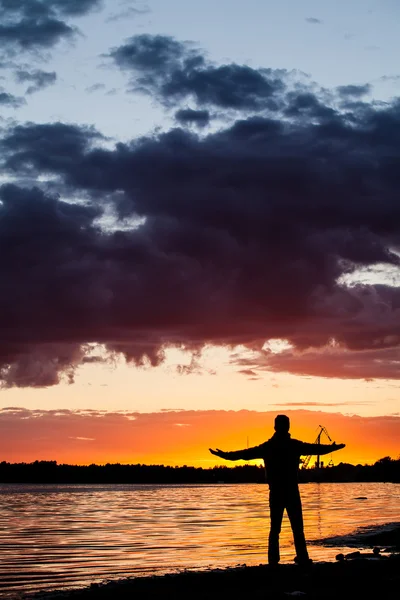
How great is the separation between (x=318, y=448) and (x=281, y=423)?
997mm

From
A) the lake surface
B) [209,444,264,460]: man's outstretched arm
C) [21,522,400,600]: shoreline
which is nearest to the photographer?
[21,522,400,600]: shoreline

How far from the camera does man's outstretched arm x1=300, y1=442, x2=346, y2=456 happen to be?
16.8 m

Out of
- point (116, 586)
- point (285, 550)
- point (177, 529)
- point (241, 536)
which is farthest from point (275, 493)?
point (177, 529)

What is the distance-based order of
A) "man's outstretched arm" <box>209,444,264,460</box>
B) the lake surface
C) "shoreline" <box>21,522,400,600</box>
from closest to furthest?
"shoreline" <box>21,522,400,600</box>
"man's outstretched arm" <box>209,444,264,460</box>
the lake surface

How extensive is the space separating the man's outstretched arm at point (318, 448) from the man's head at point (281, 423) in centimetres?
52

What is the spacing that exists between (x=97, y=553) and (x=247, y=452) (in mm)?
15609

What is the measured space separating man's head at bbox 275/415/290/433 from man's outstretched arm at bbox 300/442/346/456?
1.71 ft

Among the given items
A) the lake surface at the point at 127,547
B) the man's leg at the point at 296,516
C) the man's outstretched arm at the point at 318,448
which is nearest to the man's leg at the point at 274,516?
the man's leg at the point at 296,516

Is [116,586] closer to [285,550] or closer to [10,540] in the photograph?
[285,550]

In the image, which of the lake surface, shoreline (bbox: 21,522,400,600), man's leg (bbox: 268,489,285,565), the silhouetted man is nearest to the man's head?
the silhouetted man

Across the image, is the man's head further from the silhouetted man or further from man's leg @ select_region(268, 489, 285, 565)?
man's leg @ select_region(268, 489, 285, 565)

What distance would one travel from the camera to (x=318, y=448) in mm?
16906

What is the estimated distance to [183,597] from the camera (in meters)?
15.3

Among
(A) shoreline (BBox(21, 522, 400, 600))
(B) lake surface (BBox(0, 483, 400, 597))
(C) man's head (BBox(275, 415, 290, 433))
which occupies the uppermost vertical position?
(C) man's head (BBox(275, 415, 290, 433))
